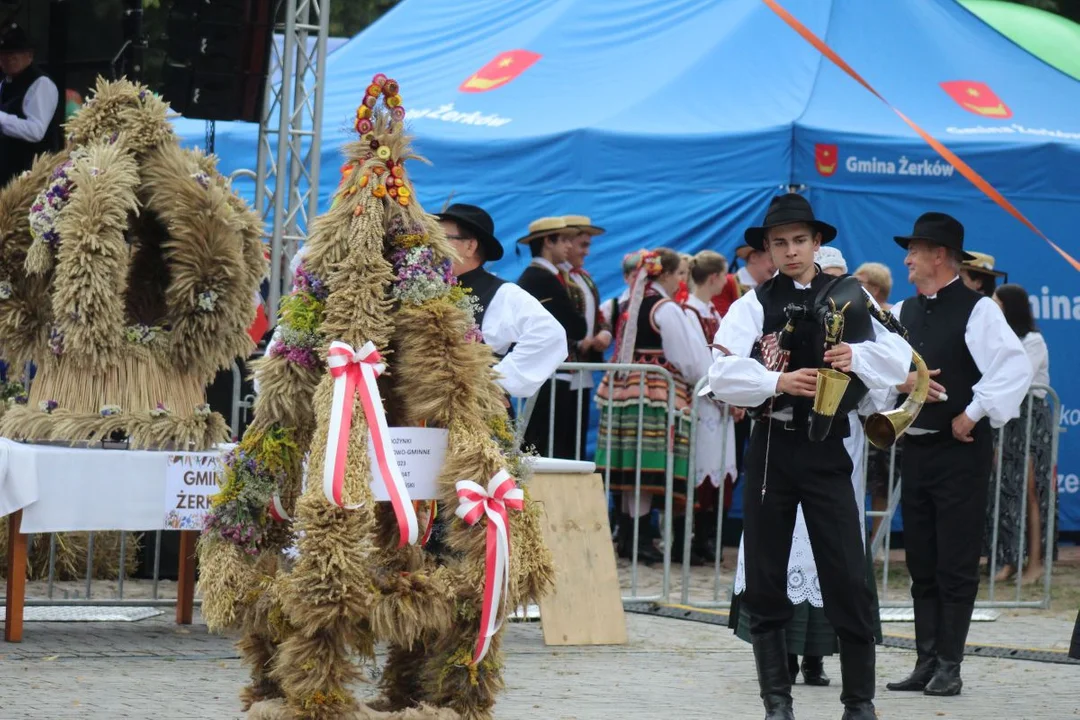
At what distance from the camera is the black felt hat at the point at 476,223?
7.20m

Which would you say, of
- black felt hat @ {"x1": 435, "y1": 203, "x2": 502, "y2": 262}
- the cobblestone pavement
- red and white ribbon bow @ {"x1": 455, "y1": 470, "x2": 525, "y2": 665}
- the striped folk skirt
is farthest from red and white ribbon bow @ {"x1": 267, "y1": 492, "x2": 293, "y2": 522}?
the striped folk skirt

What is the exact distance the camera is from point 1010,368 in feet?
25.0

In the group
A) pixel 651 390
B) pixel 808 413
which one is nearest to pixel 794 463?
pixel 808 413

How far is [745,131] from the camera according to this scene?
12742 millimetres

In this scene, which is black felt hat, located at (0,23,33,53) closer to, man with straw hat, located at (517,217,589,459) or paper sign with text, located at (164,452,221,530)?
man with straw hat, located at (517,217,589,459)

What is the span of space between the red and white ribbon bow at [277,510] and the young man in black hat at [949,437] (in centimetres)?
308

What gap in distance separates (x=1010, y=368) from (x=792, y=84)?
20.7ft

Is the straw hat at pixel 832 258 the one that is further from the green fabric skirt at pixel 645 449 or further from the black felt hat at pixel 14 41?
the black felt hat at pixel 14 41

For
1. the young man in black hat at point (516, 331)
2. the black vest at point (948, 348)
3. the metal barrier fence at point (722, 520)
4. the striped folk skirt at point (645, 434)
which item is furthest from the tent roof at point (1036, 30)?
the young man in black hat at point (516, 331)

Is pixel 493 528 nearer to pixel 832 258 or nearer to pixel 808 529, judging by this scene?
pixel 808 529

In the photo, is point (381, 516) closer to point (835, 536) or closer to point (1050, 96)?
point (835, 536)

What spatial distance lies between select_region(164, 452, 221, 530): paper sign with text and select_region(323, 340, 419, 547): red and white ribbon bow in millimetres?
2764

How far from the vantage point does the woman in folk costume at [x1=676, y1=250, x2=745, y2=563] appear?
1121 cm

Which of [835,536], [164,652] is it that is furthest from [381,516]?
[164,652]
